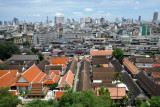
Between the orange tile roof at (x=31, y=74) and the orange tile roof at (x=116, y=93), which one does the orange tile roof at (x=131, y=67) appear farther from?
the orange tile roof at (x=31, y=74)

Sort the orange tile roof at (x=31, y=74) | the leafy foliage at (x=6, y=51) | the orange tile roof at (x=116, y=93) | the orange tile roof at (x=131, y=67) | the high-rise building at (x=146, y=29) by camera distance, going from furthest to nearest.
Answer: the high-rise building at (x=146, y=29), the leafy foliage at (x=6, y=51), the orange tile roof at (x=131, y=67), the orange tile roof at (x=31, y=74), the orange tile roof at (x=116, y=93)

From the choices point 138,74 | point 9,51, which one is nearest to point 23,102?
point 138,74

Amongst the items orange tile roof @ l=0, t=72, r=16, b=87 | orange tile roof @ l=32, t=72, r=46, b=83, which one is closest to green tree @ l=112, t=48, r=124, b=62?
orange tile roof @ l=32, t=72, r=46, b=83

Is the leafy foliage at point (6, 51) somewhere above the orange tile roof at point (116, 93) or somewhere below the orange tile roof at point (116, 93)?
above

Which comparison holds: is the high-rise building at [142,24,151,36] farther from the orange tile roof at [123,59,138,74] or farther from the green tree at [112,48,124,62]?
the orange tile roof at [123,59,138,74]

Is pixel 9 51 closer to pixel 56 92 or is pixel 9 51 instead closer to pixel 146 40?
pixel 56 92

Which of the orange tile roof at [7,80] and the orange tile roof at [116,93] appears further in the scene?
the orange tile roof at [7,80]

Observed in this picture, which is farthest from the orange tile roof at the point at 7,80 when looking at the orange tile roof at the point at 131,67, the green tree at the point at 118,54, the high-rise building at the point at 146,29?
the high-rise building at the point at 146,29

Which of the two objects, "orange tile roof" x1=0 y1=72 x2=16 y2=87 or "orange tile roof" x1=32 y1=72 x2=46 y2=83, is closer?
"orange tile roof" x1=0 y1=72 x2=16 y2=87

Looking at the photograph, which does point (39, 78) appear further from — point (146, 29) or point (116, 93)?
point (146, 29)

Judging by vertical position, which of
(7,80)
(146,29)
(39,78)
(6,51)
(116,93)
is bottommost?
(116,93)

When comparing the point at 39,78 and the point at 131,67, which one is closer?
the point at 39,78

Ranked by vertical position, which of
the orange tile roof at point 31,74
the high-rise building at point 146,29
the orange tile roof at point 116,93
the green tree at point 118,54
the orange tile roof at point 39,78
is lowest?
the orange tile roof at point 116,93

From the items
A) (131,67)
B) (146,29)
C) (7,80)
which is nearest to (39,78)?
(7,80)
